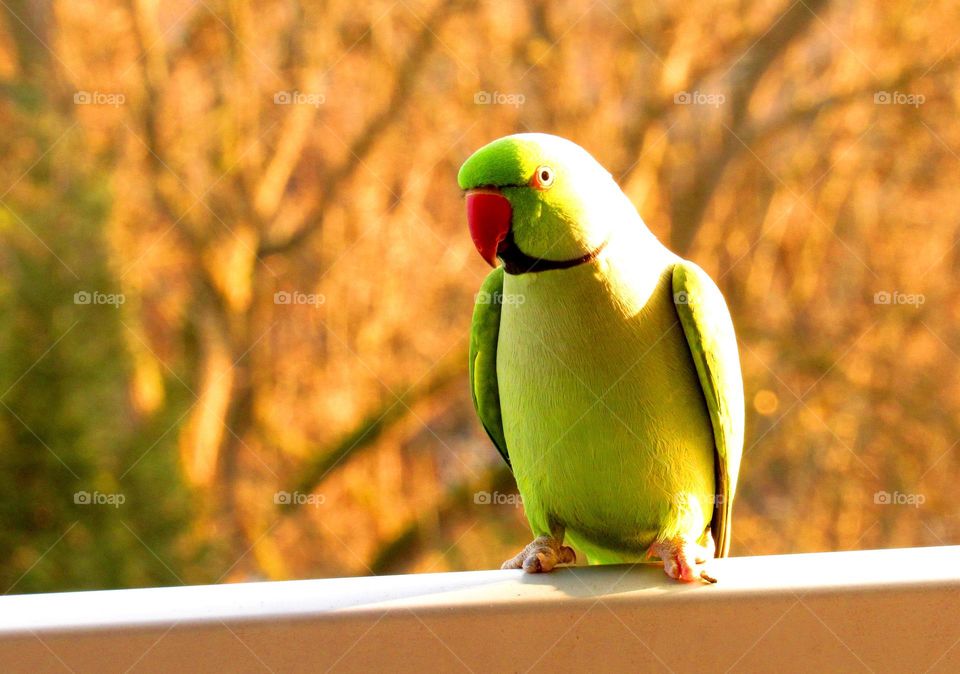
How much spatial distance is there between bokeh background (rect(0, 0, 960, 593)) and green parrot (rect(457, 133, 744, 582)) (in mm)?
1877

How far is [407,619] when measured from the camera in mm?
800

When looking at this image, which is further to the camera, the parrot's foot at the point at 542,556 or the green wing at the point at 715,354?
the green wing at the point at 715,354

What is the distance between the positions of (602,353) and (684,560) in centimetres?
27

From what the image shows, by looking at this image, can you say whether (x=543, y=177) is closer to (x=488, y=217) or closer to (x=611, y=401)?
(x=488, y=217)

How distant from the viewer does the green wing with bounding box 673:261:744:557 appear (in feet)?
3.73

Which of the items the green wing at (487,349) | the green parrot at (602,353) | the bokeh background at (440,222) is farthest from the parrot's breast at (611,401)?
the bokeh background at (440,222)

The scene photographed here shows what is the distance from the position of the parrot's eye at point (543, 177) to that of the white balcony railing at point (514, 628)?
18.3 inches

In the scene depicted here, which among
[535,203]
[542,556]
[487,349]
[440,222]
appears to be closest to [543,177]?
[535,203]

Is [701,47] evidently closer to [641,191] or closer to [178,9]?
[641,191]

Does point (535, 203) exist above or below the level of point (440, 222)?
below

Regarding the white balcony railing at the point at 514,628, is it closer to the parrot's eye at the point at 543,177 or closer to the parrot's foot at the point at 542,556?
the parrot's foot at the point at 542,556

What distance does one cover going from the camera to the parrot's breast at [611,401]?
3.73 feet

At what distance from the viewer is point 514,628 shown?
0.81 metres

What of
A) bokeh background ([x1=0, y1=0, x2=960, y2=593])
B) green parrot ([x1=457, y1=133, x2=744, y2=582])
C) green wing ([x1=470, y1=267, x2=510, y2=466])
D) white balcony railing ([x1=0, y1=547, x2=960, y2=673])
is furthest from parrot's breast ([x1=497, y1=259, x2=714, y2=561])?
bokeh background ([x1=0, y1=0, x2=960, y2=593])
